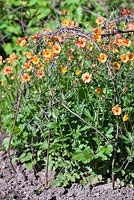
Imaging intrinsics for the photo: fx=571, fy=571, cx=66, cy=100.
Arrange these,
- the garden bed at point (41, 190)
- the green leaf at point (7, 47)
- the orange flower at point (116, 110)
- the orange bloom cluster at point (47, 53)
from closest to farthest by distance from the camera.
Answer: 1. the orange flower at point (116, 110)
2. the orange bloom cluster at point (47, 53)
3. the garden bed at point (41, 190)
4. the green leaf at point (7, 47)

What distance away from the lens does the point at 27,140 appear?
4.05 metres

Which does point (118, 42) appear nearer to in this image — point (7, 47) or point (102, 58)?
point (102, 58)

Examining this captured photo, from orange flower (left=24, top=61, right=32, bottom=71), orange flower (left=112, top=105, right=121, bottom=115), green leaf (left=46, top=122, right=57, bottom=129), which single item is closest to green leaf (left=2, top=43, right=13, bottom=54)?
orange flower (left=24, top=61, right=32, bottom=71)

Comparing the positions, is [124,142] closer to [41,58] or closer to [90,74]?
[90,74]

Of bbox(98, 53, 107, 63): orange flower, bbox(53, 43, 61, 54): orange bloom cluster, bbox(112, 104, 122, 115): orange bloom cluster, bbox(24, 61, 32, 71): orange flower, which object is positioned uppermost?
bbox(53, 43, 61, 54): orange bloom cluster

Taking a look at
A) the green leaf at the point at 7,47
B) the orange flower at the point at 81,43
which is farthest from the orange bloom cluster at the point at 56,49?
the green leaf at the point at 7,47

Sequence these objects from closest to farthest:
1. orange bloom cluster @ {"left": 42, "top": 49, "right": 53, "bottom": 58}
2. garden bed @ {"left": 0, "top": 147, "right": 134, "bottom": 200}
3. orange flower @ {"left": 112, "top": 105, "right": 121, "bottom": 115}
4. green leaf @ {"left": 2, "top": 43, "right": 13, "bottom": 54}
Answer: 1. orange flower @ {"left": 112, "top": 105, "right": 121, "bottom": 115}
2. orange bloom cluster @ {"left": 42, "top": 49, "right": 53, "bottom": 58}
3. garden bed @ {"left": 0, "top": 147, "right": 134, "bottom": 200}
4. green leaf @ {"left": 2, "top": 43, "right": 13, "bottom": 54}

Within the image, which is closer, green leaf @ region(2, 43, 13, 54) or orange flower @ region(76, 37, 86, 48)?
orange flower @ region(76, 37, 86, 48)

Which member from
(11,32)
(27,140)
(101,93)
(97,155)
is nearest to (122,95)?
(101,93)

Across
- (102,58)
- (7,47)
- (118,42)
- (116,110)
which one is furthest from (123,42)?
(7,47)

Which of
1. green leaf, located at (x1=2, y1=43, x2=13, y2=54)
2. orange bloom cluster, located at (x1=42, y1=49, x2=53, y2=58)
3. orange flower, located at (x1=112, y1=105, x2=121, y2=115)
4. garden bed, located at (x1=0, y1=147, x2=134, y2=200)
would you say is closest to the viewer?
orange flower, located at (x1=112, y1=105, x2=121, y2=115)

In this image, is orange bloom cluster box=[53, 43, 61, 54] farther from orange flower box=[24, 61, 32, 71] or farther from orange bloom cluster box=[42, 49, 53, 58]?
orange flower box=[24, 61, 32, 71]

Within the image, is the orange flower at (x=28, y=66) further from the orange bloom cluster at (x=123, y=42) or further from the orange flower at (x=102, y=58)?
the orange bloom cluster at (x=123, y=42)

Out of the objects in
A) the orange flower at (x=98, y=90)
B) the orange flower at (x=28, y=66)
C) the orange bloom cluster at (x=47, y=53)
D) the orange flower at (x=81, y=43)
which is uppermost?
the orange flower at (x=81, y=43)
